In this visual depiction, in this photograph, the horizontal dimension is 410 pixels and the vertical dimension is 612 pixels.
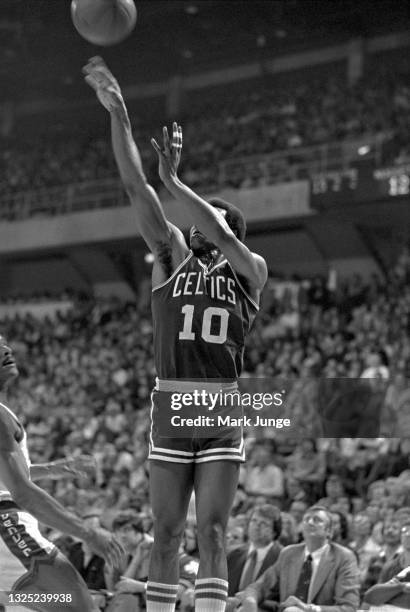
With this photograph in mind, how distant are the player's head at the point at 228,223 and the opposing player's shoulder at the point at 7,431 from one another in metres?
1.20

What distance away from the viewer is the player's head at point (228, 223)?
486cm

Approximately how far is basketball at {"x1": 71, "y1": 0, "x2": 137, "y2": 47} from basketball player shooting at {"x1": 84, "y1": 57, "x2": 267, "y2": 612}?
3.43 feet

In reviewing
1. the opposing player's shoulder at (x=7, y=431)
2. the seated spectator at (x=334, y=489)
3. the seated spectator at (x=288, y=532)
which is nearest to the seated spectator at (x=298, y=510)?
the seated spectator at (x=334, y=489)

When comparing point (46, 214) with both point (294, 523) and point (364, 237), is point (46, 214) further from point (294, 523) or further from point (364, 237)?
point (294, 523)

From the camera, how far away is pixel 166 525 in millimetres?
4578

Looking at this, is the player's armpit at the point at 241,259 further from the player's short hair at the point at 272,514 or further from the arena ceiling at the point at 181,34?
the arena ceiling at the point at 181,34

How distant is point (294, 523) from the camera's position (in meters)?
8.86

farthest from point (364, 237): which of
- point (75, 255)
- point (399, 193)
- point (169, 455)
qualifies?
point (169, 455)

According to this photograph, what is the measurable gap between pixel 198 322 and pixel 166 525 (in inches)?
37.8

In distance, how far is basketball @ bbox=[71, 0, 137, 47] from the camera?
582 centimetres

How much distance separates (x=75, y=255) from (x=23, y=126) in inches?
308

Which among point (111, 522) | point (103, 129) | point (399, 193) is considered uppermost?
point (103, 129)

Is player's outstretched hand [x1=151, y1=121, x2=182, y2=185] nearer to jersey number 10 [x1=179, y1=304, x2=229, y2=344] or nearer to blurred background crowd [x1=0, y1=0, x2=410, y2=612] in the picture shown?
jersey number 10 [x1=179, y1=304, x2=229, y2=344]

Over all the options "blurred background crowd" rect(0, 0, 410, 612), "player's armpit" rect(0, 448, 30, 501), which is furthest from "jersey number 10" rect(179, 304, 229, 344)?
"blurred background crowd" rect(0, 0, 410, 612)
